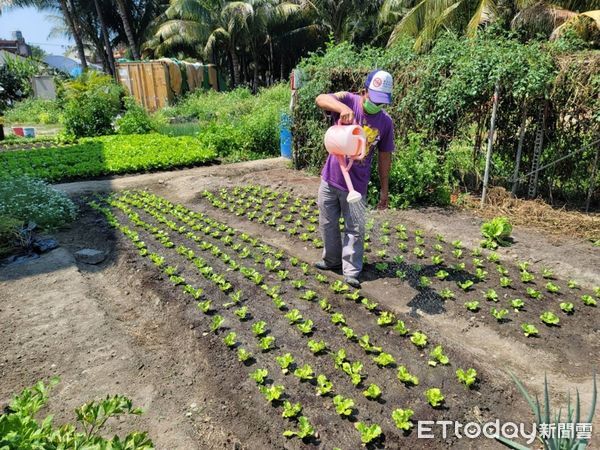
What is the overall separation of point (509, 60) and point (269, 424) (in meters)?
5.32

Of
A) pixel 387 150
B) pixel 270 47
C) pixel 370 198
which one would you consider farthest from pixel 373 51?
pixel 270 47

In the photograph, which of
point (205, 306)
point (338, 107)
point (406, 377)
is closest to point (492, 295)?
point (406, 377)

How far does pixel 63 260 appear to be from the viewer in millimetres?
4898

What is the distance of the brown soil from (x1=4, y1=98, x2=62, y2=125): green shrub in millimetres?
18690

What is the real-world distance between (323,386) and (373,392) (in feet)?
1.05

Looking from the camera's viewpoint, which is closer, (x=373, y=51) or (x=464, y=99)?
(x=464, y=99)

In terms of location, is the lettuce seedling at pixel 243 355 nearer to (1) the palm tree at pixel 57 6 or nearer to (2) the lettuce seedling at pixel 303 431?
(2) the lettuce seedling at pixel 303 431

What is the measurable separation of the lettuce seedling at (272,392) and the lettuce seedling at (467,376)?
116 cm

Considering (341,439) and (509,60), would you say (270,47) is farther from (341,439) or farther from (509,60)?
(341,439)

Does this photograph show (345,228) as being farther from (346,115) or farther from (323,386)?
(323,386)

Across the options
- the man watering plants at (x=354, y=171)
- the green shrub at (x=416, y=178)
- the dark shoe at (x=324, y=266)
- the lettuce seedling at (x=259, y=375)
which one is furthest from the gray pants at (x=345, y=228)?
the green shrub at (x=416, y=178)

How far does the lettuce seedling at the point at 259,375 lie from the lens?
2867 mm

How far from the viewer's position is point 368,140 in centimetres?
374

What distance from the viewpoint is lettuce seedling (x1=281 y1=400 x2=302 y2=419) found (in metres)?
2.58
